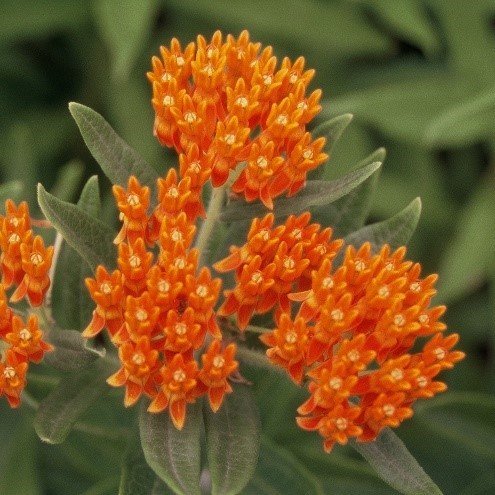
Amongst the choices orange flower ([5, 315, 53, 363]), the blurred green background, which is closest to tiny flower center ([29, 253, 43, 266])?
orange flower ([5, 315, 53, 363])

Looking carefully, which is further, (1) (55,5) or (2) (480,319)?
(2) (480,319)

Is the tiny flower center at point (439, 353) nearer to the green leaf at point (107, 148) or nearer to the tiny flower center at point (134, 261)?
the tiny flower center at point (134, 261)

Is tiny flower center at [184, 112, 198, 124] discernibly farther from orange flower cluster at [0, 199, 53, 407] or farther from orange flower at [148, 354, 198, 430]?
orange flower at [148, 354, 198, 430]

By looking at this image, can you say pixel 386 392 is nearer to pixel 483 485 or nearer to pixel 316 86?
pixel 483 485

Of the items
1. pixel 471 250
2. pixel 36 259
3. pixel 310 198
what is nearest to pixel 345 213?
pixel 310 198

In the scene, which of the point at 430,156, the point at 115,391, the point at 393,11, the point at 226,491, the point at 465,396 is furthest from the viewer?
the point at 430,156

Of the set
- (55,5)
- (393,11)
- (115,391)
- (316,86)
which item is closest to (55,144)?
(55,5)
